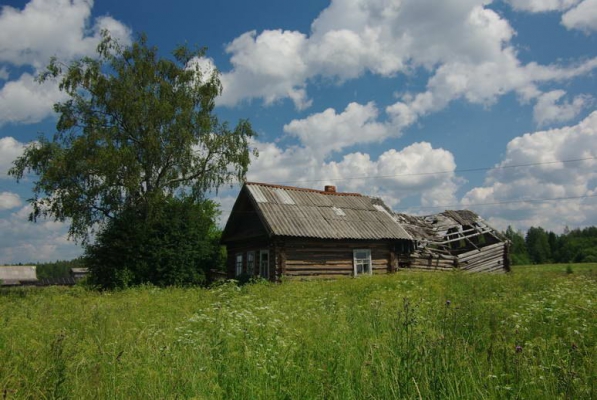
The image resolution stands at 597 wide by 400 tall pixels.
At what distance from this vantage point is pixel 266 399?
3.61 meters

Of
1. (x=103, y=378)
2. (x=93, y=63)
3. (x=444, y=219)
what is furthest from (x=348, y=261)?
(x=103, y=378)

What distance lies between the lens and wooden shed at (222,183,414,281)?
66.0ft

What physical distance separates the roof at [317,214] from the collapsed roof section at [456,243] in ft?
6.22

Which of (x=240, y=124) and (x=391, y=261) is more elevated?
(x=240, y=124)

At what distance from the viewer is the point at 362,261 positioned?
22188 millimetres

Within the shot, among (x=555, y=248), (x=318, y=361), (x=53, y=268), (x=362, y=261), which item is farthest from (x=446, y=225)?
(x=53, y=268)

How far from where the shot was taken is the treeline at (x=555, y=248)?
66.1m

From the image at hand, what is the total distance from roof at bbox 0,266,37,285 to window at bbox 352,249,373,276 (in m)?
59.4

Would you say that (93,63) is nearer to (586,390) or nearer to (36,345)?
(36,345)

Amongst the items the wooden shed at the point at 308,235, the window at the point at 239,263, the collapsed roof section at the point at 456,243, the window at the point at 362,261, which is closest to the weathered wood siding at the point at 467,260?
the collapsed roof section at the point at 456,243

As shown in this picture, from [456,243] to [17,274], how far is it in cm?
6558

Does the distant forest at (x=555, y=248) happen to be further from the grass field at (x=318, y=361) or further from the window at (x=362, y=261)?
the grass field at (x=318, y=361)

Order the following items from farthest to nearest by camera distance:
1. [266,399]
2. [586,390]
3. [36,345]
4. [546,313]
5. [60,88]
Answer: [60,88], [546,313], [36,345], [266,399], [586,390]

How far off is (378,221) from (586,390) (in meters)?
21.0
